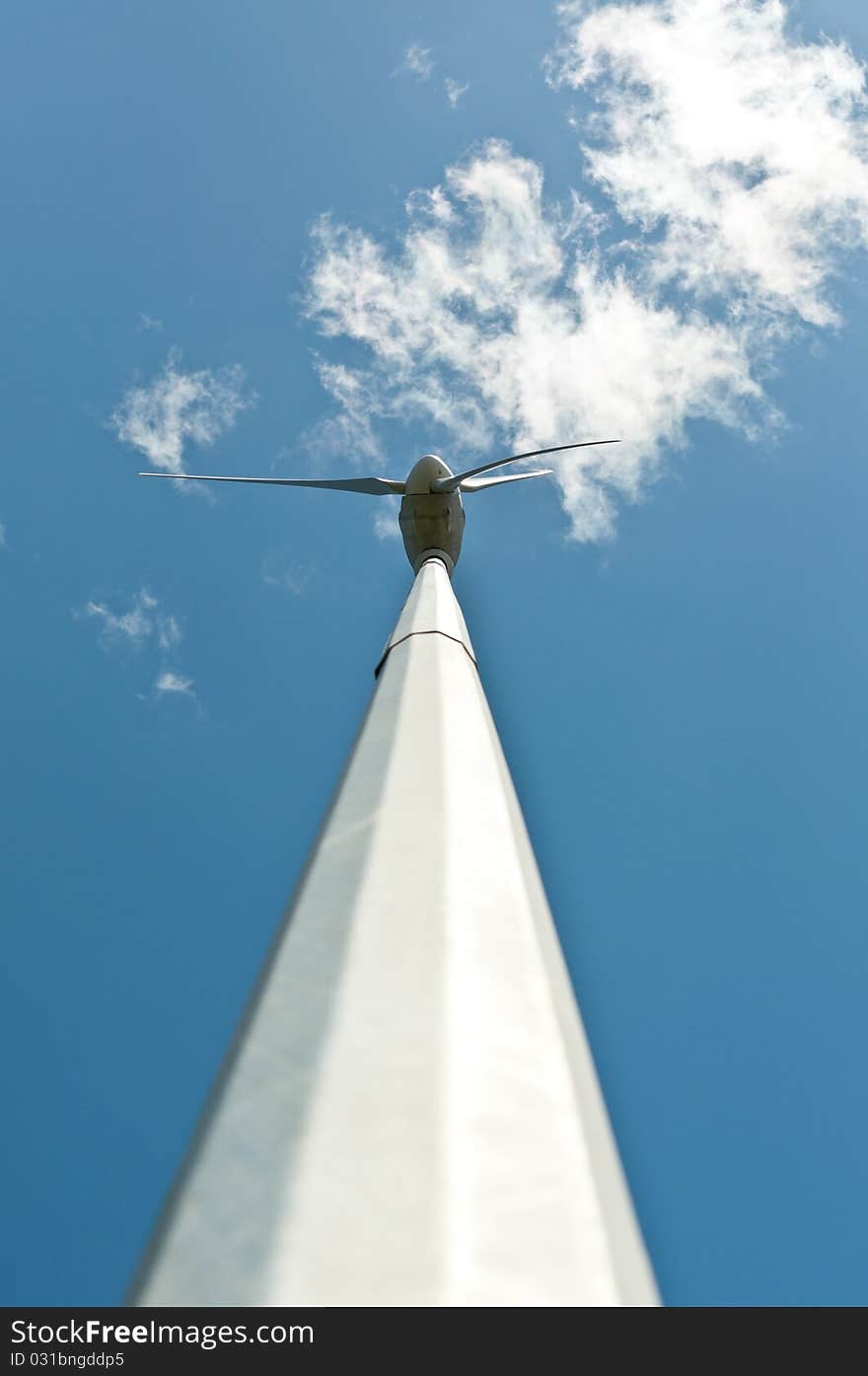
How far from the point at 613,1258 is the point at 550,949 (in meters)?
1.85

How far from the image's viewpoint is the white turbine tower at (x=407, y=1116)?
2396 millimetres

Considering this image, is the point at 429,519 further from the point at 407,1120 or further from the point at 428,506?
the point at 407,1120

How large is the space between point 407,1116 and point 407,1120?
1 cm

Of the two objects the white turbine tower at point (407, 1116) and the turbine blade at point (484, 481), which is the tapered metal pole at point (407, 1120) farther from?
the turbine blade at point (484, 481)

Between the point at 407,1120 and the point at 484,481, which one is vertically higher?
the point at 484,481

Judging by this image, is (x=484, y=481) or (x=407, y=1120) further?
(x=484, y=481)

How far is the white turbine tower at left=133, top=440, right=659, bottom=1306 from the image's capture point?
7.86 ft

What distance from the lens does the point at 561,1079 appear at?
3.28 meters

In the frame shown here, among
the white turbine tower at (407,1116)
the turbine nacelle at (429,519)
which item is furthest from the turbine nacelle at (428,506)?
the white turbine tower at (407,1116)

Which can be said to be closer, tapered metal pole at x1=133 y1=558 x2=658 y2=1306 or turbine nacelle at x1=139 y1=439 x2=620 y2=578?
tapered metal pole at x1=133 y1=558 x2=658 y2=1306

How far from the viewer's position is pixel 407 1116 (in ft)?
9.31

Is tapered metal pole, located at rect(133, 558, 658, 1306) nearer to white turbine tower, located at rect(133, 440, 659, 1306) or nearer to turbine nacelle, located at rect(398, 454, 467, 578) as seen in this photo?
white turbine tower, located at rect(133, 440, 659, 1306)

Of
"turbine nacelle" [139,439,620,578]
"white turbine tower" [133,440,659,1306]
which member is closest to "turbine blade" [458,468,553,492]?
"turbine nacelle" [139,439,620,578]

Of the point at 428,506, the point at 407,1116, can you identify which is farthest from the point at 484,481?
the point at 407,1116
